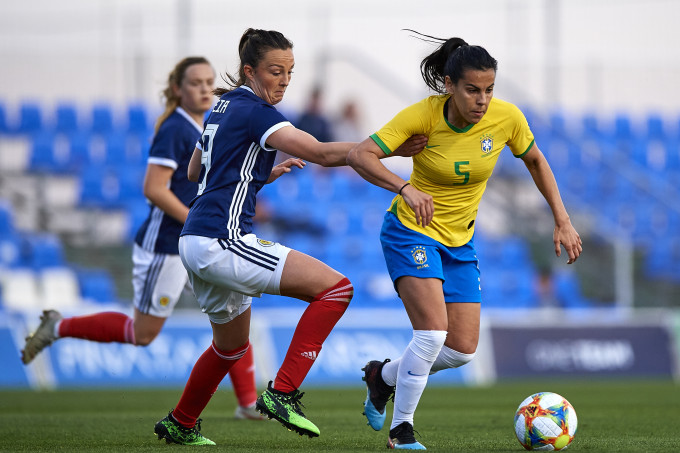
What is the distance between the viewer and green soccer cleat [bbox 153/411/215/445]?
570cm

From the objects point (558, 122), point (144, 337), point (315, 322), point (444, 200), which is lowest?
point (558, 122)

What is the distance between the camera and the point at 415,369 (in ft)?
17.6

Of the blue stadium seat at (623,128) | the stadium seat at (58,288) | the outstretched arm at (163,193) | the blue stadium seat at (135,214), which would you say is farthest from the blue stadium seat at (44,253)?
the blue stadium seat at (623,128)

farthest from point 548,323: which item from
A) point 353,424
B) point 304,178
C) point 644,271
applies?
point 353,424

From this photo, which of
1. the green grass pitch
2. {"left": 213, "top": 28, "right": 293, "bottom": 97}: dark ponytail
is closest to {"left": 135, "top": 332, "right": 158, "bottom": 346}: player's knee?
the green grass pitch

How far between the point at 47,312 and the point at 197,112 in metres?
1.89

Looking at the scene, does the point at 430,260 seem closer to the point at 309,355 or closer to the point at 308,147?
the point at 309,355

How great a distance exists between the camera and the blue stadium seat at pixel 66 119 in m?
16.9

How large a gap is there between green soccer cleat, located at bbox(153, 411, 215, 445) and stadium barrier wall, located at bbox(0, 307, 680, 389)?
663 centimetres

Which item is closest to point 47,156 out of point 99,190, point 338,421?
point 99,190

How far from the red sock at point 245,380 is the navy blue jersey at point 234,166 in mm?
2611

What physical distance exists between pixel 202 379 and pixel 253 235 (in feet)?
3.24

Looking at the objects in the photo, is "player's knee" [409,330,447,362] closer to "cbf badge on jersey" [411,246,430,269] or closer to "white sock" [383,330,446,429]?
"white sock" [383,330,446,429]

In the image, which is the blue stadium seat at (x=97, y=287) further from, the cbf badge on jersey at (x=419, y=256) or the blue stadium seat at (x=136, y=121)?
the cbf badge on jersey at (x=419, y=256)
